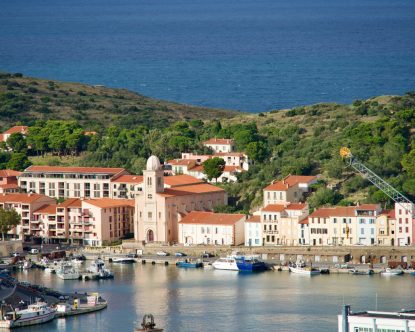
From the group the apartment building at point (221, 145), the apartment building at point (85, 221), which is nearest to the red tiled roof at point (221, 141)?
the apartment building at point (221, 145)

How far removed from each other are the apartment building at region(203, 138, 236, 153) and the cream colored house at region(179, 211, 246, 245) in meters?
11.6

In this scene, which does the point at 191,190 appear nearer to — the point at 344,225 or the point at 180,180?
the point at 180,180

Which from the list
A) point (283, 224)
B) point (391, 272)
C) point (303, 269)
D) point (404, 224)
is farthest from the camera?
point (283, 224)

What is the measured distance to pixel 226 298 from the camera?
62.3m

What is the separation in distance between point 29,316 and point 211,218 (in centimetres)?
1836

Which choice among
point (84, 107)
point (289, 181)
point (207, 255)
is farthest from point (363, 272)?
point (84, 107)

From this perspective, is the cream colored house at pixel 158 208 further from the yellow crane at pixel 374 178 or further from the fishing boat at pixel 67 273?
the fishing boat at pixel 67 273

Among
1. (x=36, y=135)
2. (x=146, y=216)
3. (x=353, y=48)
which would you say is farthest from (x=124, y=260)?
(x=353, y=48)

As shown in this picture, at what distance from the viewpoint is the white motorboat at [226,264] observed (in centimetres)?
7000

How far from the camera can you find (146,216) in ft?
252

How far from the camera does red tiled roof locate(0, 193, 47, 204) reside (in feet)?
264

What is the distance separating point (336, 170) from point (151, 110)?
33.9 meters

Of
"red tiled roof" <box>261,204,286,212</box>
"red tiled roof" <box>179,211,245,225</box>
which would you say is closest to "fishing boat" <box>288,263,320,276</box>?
"red tiled roof" <box>261,204,286,212</box>

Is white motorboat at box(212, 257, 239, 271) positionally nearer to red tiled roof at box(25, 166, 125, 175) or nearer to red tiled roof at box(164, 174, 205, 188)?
red tiled roof at box(164, 174, 205, 188)
